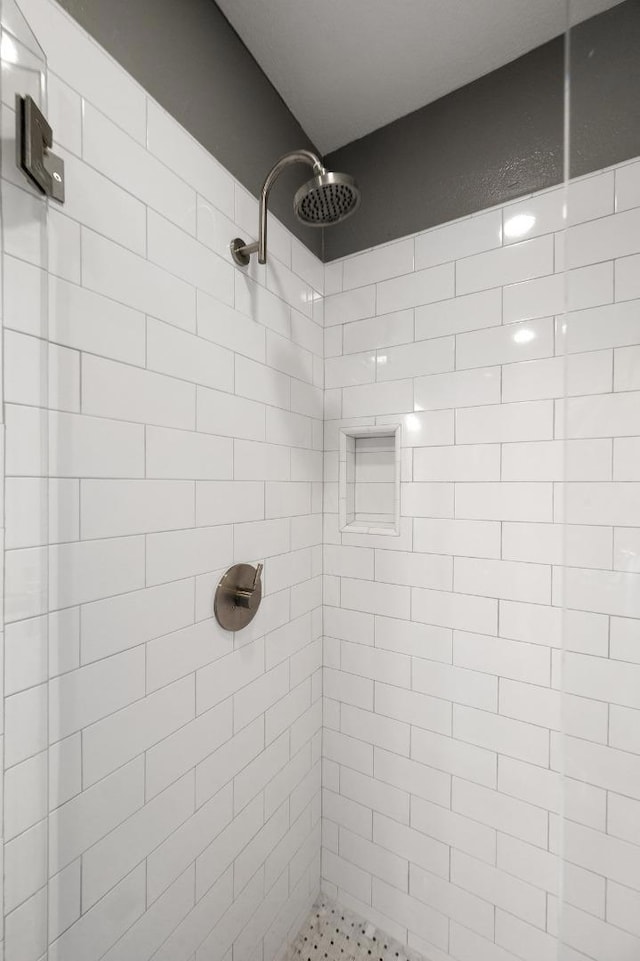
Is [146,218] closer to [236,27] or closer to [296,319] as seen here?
[296,319]

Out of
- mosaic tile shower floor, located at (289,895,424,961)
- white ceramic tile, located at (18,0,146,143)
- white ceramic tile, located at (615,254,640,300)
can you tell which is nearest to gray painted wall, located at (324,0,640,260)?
white ceramic tile, located at (615,254,640,300)

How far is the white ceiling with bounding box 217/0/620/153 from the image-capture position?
100cm

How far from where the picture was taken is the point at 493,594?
1141 mm

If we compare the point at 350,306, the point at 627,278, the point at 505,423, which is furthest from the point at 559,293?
the point at 350,306

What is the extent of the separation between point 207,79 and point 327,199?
418mm

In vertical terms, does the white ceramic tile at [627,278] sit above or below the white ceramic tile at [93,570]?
above

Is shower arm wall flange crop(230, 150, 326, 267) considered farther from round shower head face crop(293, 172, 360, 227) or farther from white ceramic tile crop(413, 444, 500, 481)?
white ceramic tile crop(413, 444, 500, 481)

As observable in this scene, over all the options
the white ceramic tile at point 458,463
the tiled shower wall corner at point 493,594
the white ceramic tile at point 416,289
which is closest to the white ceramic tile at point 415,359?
the tiled shower wall corner at point 493,594

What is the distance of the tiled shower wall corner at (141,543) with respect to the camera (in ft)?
2.00

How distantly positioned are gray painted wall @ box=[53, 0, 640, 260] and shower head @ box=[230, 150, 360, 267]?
0.17 meters

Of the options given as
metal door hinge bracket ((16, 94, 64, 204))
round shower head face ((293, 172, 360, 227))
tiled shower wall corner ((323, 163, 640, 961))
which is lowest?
tiled shower wall corner ((323, 163, 640, 961))

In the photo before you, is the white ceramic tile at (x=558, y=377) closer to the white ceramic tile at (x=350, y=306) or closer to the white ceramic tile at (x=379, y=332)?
the white ceramic tile at (x=379, y=332)

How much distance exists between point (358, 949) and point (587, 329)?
6.61 feet

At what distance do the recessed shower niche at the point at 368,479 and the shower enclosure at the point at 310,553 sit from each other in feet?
0.05
